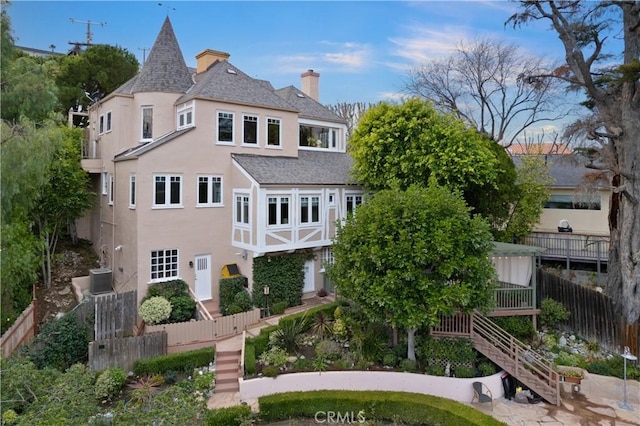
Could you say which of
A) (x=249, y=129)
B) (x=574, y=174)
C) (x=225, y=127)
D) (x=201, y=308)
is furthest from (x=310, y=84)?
(x=574, y=174)

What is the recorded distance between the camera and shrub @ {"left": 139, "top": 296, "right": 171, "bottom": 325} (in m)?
14.9

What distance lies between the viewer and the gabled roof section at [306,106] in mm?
23953

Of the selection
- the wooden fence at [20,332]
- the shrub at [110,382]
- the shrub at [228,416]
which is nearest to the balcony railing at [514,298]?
the shrub at [228,416]

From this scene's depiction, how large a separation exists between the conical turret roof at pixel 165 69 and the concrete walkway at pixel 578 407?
15219mm

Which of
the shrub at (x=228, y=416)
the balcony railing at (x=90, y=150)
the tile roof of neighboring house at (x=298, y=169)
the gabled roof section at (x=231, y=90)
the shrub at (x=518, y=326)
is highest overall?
the gabled roof section at (x=231, y=90)

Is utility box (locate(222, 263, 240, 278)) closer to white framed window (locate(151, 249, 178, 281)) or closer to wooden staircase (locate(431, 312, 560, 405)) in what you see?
white framed window (locate(151, 249, 178, 281))

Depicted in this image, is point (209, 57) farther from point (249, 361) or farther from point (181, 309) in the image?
point (249, 361)

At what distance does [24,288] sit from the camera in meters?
17.0

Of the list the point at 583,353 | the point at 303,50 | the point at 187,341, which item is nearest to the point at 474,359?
the point at 583,353

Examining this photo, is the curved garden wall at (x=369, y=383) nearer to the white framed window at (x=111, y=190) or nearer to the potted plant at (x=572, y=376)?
the potted plant at (x=572, y=376)

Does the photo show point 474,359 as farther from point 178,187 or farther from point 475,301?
point 178,187

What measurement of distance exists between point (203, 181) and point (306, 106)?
9.63m

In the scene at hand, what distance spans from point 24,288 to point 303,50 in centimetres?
1827

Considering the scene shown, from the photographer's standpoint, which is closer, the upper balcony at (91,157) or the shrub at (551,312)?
the shrub at (551,312)
